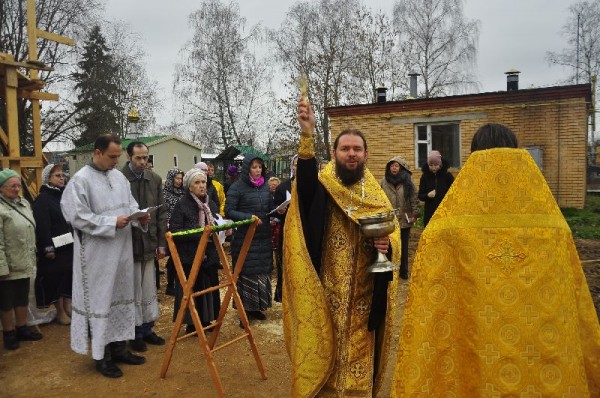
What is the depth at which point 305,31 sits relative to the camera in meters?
31.0

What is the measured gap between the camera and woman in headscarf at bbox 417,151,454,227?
762 centimetres

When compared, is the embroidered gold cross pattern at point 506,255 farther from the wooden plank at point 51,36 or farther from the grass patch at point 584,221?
the grass patch at point 584,221

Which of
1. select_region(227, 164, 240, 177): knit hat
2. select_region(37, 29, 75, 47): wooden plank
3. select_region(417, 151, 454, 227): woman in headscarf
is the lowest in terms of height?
select_region(417, 151, 454, 227): woman in headscarf

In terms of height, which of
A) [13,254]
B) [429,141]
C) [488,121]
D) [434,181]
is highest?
[488,121]

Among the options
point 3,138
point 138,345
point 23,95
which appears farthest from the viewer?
point 23,95

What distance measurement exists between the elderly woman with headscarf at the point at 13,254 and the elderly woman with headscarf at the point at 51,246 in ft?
0.71

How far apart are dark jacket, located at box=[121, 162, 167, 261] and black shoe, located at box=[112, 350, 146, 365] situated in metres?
0.94

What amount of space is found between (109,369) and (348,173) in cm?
313

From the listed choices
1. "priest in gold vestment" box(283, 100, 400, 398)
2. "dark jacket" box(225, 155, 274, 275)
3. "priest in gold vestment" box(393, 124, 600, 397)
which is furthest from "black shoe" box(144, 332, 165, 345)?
"priest in gold vestment" box(393, 124, 600, 397)

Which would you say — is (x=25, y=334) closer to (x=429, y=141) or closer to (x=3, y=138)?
(x=3, y=138)

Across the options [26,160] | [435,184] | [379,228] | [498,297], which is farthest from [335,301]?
[26,160]

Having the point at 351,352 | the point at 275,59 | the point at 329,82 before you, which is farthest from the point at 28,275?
the point at 275,59

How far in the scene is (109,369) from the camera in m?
4.58

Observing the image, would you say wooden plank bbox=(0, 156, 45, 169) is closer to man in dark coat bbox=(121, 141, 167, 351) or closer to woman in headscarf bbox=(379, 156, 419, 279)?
man in dark coat bbox=(121, 141, 167, 351)
